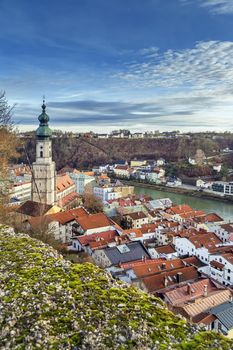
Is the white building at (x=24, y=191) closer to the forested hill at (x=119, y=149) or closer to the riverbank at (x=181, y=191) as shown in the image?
the riverbank at (x=181, y=191)

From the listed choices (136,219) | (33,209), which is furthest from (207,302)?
(33,209)

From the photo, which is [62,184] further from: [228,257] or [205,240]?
[228,257]

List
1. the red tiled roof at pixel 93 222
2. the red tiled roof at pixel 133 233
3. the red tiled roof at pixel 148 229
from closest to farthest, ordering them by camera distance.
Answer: the red tiled roof at pixel 133 233
the red tiled roof at pixel 93 222
the red tiled roof at pixel 148 229

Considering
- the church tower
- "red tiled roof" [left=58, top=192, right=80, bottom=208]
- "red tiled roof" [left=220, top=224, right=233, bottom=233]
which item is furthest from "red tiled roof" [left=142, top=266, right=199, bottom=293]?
"red tiled roof" [left=58, top=192, right=80, bottom=208]

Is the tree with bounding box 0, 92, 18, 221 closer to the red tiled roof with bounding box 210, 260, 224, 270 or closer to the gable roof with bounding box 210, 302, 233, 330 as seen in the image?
the gable roof with bounding box 210, 302, 233, 330

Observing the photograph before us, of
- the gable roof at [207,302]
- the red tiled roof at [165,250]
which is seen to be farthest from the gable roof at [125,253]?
the gable roof at [207,302]
